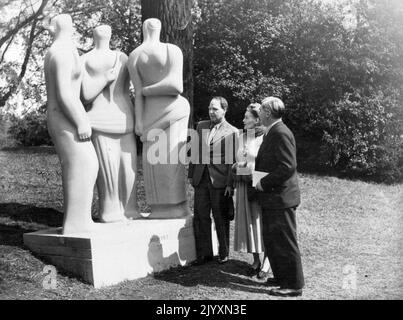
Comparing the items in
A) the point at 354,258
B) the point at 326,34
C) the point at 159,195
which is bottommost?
the point at 354,258

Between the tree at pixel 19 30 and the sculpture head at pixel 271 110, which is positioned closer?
the sculpture head at pixel 271 110

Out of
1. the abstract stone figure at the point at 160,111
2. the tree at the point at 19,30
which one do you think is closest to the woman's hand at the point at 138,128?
the abstract stone figure at the point at 160,111

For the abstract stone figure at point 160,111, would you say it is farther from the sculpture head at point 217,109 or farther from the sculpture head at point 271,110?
the sculpture head at point 271,110

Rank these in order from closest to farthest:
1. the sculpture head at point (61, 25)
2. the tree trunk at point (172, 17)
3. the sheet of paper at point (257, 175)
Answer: the sheet of paper at point (257, 175) → the sculpture head at point (61, 25) → the tree trunk at point (172, 17)

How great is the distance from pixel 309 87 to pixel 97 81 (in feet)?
33.3

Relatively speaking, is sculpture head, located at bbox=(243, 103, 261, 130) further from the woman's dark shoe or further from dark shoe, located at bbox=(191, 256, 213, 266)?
dark shoe, located at bbox=(191, 256, 213, 266)

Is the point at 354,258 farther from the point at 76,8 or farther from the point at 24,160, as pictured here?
the point at 76,8

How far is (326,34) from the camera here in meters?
15.2

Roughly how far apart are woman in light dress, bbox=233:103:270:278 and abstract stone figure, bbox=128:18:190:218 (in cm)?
92

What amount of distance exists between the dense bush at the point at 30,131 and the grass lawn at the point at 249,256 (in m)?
11.0

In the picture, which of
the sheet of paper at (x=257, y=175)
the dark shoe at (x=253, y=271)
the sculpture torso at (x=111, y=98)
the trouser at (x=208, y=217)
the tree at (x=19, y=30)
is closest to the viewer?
the sheet of paper at (x=257, y=175)

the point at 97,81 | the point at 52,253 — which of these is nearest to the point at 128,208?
the point at 52,253

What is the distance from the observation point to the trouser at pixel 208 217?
6.09 metres

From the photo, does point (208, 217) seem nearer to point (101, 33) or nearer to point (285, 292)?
point (285, 292)
